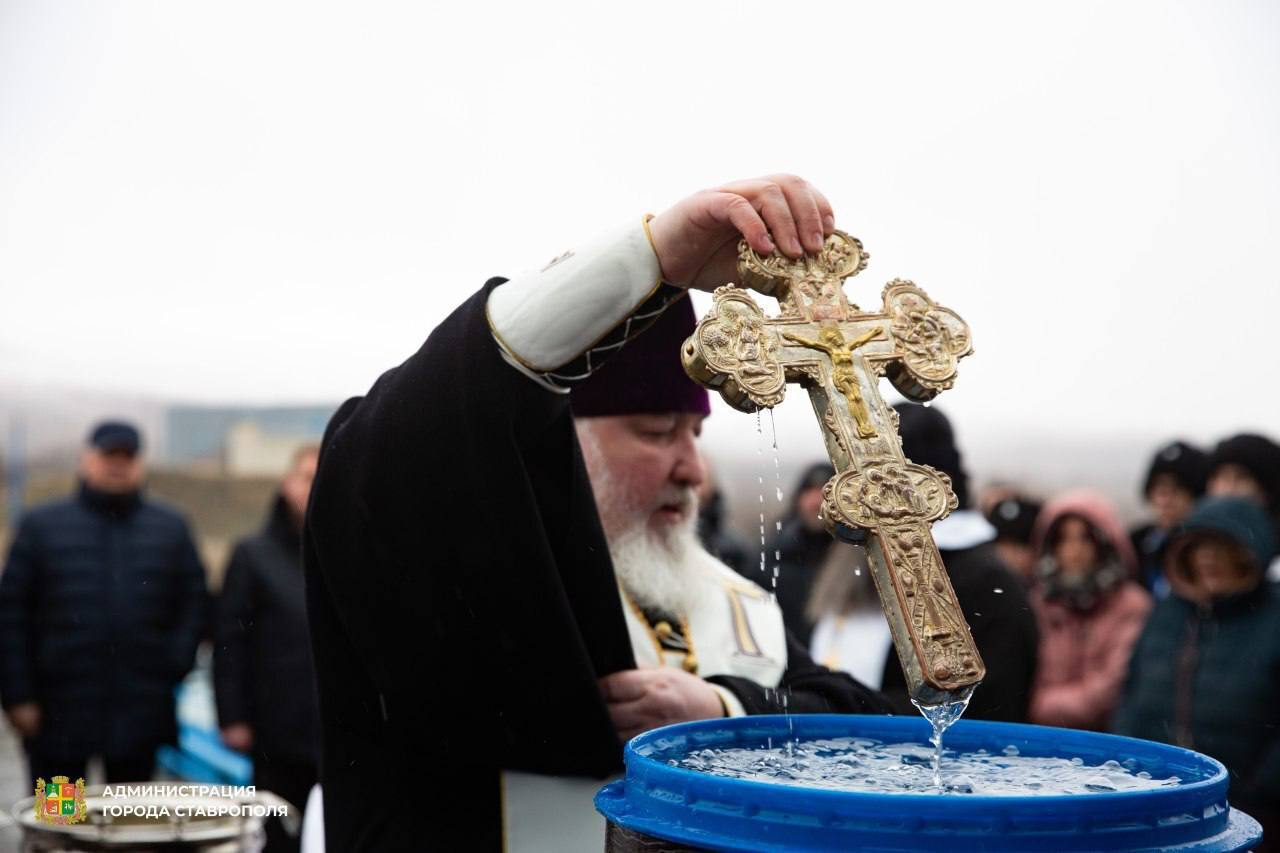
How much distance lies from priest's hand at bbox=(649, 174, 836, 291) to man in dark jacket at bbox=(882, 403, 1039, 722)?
182 centimetres

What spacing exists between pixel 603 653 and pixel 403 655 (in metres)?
0.34

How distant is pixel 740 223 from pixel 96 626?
4262 millimetres

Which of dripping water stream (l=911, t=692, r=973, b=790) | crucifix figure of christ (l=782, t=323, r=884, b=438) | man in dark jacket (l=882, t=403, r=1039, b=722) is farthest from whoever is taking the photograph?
man in dark jacket (l=882, t=403, r=1039, b=722)

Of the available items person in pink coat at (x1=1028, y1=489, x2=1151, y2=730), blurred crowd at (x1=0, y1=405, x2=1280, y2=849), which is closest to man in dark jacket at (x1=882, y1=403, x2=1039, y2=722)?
blurred crowd at (x1=0, y1=405, x2=1280, y2=849)

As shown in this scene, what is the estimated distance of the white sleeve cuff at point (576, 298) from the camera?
186 centimetres

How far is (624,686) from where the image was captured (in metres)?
2.14

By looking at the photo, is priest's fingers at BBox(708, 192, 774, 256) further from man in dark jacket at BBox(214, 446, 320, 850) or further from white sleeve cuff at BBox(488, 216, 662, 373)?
man in dark jacket at BBox(214, 446, 320, 850)

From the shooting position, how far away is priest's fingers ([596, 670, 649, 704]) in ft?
7.01

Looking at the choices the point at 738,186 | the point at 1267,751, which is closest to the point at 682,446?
the point at 738,186

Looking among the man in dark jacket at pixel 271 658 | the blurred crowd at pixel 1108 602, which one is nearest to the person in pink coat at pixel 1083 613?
the blurred crowd at pixel 1108 602

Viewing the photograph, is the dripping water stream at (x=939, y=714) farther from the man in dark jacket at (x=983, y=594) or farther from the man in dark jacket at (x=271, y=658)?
the man in dark jacket at (x=271, y=658)

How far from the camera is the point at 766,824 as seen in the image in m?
1.25

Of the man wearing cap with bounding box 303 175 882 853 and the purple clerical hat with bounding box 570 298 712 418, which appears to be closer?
the man wearing cap with bounding box 303 175 882 853

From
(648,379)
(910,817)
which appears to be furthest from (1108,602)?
(910,817)
